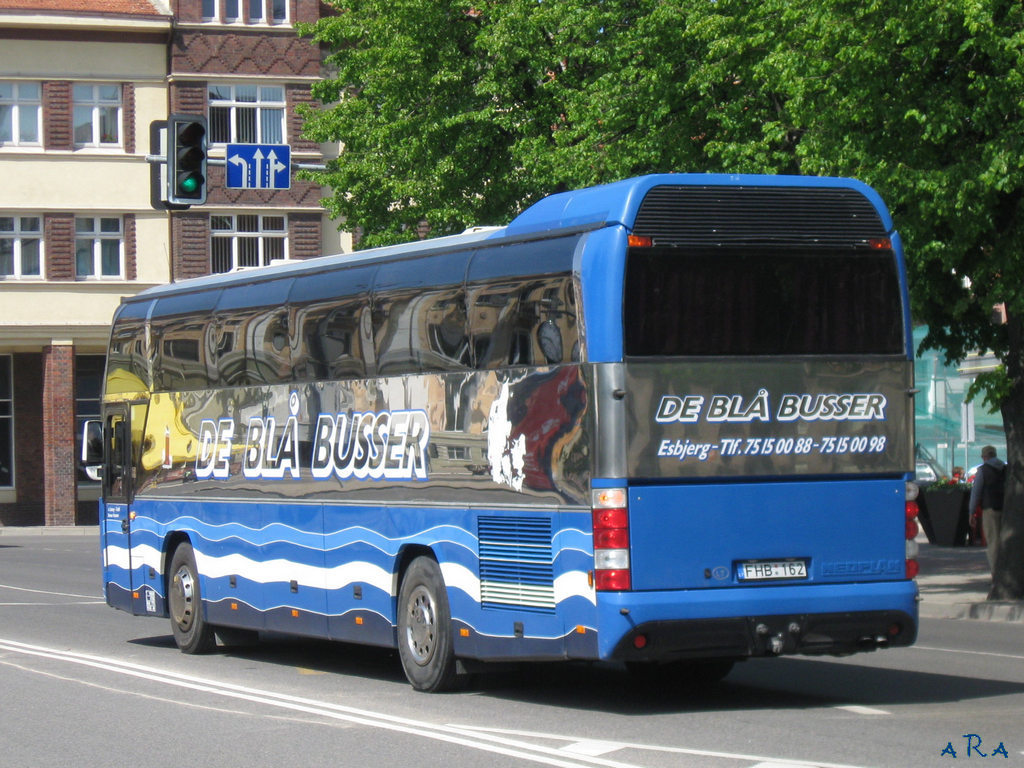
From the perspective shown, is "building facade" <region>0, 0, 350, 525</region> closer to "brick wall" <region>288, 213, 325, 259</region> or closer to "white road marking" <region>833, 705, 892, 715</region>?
"brick wall" <region>288, 213, 325, 259</region>

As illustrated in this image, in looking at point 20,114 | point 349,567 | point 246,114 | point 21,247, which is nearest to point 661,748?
point 349,567

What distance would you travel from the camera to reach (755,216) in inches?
432

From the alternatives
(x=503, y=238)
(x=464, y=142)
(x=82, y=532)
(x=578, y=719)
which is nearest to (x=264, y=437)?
(x=503, y=238)

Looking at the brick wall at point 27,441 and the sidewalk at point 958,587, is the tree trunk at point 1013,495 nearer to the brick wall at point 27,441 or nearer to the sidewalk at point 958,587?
the sidewalk at point 958,587

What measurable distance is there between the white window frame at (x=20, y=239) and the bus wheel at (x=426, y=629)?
3548cm

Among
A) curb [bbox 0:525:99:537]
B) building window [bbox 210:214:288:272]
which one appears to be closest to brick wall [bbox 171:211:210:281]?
building window [bbox 210:214:288:272]

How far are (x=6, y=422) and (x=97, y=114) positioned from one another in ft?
29.2

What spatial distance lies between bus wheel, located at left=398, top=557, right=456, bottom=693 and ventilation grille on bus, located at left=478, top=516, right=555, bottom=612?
619 mm

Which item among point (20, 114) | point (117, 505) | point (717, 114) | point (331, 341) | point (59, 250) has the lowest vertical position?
point (117, 505)

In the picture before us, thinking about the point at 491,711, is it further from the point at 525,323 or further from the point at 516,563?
the point at 525,323

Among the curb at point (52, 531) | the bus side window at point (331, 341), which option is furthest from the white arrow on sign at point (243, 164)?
the curb at point (52, 531)

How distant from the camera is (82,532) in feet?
146

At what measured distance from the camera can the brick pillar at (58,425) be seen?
1800 inches

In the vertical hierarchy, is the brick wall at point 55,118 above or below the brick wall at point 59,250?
above
